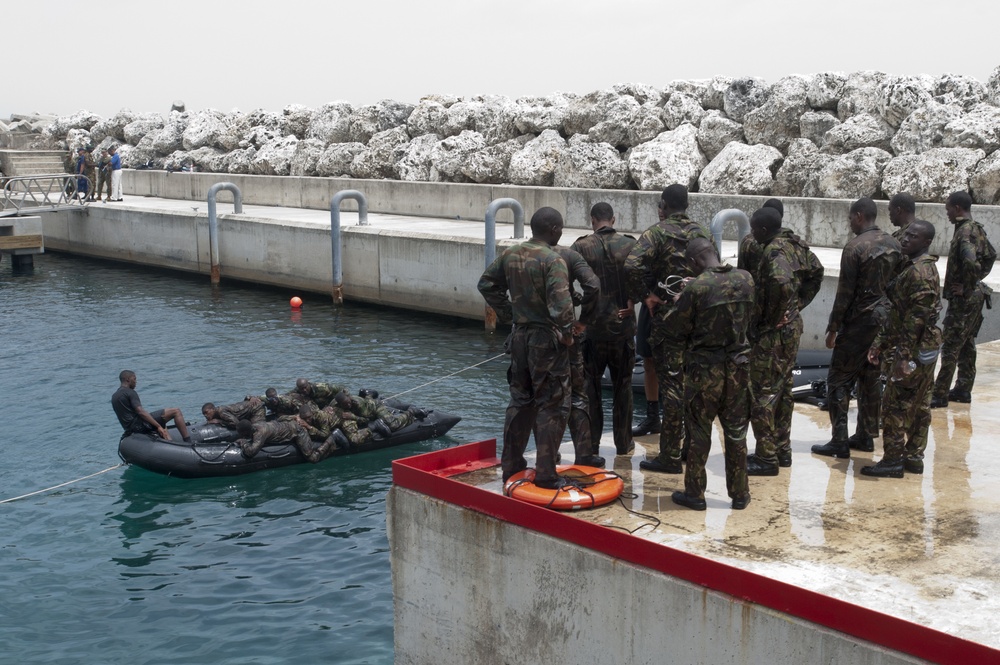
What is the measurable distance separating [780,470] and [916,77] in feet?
58.9

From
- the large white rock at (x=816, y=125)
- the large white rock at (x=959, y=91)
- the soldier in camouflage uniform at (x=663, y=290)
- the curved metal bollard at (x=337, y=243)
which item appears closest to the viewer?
the soldier in camouflage uniform at (x=663, y=290)

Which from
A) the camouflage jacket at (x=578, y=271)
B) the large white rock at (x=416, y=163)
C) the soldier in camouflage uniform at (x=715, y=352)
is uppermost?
the large white rock at (x=416, y=163)

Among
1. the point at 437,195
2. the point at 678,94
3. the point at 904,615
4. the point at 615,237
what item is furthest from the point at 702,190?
the point at 904,615

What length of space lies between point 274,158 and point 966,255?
27.2 m

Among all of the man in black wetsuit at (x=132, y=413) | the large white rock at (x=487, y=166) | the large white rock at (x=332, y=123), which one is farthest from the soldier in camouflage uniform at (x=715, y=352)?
the large white rock at (x=332, y=123)

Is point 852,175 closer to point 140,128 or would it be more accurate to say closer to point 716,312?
point 716,312

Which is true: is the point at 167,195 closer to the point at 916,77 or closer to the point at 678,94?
the point at 678,94

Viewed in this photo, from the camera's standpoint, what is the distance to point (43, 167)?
41375mm

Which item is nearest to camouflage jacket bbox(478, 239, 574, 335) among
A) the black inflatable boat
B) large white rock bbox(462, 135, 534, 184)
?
the black inflatable boat

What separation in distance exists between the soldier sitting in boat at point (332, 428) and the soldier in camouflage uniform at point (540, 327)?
23.0ft

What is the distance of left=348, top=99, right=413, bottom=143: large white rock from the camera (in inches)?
1335

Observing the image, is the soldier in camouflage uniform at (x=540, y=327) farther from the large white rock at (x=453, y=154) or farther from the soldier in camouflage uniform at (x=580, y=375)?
the large white rock at (x=453, y=154)

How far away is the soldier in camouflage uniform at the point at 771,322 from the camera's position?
738cm

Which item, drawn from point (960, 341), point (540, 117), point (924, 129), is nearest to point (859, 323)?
point (960, 341)
